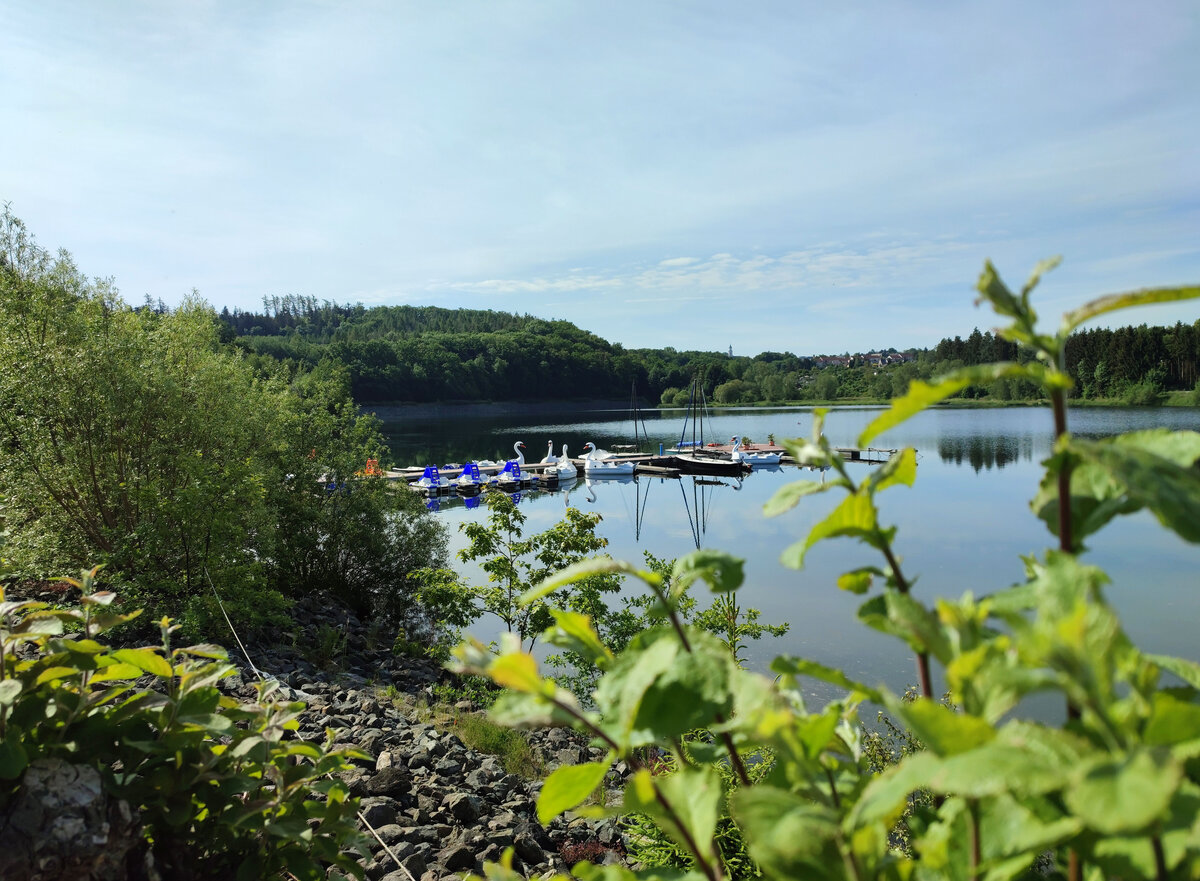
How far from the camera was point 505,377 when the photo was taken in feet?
350

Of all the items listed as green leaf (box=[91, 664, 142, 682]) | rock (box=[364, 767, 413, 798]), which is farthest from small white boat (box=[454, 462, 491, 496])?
green leaf (box=[91, 664, 142, 682])

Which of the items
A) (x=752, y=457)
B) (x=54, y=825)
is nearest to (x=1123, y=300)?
(x=54, y=825)

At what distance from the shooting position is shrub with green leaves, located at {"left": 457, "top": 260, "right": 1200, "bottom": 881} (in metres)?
0.43

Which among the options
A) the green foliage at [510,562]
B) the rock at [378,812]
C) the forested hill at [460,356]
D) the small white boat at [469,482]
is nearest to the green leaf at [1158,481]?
the rock at [378,812]

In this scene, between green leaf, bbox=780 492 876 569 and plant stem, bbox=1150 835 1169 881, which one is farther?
green leaf, bbox=780 492 876 569

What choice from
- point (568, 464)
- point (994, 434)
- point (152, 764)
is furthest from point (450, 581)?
point (994, 434)

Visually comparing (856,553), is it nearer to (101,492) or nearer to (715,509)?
(715,509)

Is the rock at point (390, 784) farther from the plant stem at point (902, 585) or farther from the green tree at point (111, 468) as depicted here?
the plant stem at point (902, 585)

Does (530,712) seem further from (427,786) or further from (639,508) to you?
(639,508)

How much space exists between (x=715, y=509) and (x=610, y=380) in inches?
3385

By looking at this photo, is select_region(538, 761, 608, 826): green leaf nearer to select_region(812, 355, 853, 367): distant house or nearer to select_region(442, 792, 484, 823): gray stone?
select_region(442, 792, 484, 823): gray stone

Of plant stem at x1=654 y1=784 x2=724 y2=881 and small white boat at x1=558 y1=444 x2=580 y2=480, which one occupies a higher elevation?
plant stem at x1=654 y1=784 x2=724 y2=881

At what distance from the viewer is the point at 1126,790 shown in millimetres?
386

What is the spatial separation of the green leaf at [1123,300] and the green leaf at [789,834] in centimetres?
46
